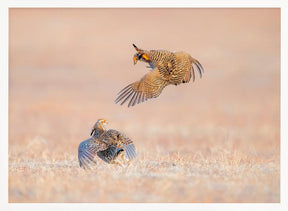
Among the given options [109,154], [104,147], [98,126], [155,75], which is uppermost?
[155,75]

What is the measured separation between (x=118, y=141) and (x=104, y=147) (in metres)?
0.24

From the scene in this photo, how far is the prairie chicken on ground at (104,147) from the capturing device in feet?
21.2

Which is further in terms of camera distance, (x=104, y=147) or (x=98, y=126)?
(x=98, y=126)

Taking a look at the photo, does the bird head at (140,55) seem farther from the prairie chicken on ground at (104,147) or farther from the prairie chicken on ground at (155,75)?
the prairie chicken on ground at (104,147)

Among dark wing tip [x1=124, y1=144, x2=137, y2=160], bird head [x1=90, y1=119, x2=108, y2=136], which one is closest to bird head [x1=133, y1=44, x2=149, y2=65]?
bird head [x1=90, y1=119, x2=108, y2=136]

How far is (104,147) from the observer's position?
262 inches

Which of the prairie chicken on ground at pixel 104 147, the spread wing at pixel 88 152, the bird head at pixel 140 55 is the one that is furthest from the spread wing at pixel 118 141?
the bird head at pixel 140 55

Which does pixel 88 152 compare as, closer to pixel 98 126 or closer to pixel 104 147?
pixel 104 147

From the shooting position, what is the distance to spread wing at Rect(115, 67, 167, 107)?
22.5 ft

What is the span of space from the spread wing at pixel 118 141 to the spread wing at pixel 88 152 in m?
0.17

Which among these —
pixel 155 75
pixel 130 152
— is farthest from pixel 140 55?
pixel 130 152

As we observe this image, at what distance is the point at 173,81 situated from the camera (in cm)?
707

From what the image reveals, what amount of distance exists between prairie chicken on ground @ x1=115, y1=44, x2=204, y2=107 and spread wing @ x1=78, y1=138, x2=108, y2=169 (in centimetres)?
65
